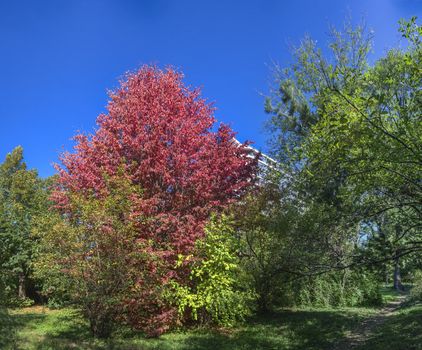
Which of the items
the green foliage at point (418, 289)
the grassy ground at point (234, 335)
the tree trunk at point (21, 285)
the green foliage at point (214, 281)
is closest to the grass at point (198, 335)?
the grassy ground at point (234, 335)

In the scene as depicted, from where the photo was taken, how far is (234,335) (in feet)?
36.0

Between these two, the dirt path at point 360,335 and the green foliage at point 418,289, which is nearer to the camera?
the dirt path at point 360,335

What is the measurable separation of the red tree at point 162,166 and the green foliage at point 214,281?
1.38ft

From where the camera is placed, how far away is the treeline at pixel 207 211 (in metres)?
7.04

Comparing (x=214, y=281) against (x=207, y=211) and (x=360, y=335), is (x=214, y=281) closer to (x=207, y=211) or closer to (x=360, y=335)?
(x=207, y=211)

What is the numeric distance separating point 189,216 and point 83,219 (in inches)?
124

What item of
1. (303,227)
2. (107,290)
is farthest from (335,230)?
(107,290)

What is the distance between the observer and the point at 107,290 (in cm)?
930

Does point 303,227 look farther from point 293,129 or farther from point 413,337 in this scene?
point 293,129

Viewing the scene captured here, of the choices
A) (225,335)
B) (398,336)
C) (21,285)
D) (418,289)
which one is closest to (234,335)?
(225,335)

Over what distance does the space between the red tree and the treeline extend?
44mm

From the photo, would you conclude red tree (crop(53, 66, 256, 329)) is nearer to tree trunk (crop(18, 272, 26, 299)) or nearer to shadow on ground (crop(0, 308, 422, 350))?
shadow on ground (crop(0, 308, 422, 350))

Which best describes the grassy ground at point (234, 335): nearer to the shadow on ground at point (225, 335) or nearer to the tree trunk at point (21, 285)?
the shadow on ground at point (225, 335)

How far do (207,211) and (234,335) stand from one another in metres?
3.61
